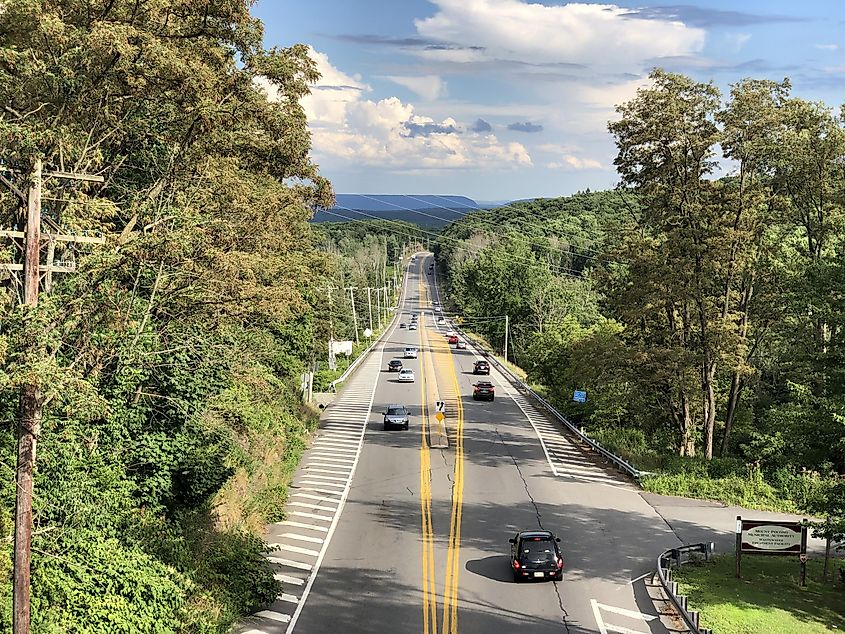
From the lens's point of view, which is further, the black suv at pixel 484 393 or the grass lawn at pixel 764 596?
the black suv at pixel 484 393

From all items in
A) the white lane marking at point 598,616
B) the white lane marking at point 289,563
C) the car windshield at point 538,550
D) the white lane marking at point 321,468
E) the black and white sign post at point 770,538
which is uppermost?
the black and white sign post at point 770,538

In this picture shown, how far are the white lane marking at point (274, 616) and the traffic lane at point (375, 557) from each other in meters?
0.42

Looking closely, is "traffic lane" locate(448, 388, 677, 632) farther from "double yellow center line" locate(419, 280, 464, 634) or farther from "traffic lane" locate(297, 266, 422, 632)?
"traffic lane" locate(297, 266, 422, 632)

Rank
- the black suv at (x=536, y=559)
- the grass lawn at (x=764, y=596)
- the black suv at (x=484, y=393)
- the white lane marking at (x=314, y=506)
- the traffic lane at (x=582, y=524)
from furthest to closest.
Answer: the black suv at (x=484, y=393)
the white lane marking at (x=314, y=506)
the black suv at (x=536, y=559)
the traffic lane at (x=582, y=524)
the grass lawn at (x=764, y=596)

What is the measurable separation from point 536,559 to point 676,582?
3663mm

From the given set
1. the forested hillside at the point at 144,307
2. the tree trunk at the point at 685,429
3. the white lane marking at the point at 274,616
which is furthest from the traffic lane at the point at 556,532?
the tree trunk at the point at 685,429

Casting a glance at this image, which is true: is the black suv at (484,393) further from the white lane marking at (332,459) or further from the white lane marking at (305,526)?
the white lane marking at (305,526)

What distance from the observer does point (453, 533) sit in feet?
80.8

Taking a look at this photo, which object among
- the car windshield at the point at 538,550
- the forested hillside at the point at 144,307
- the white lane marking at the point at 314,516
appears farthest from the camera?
the white lane marking at the point at 314,516

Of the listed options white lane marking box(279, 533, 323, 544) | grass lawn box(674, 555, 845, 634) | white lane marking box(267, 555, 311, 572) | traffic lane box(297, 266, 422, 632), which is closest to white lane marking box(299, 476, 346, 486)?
traffic lane box(297, 266, 422, 632)

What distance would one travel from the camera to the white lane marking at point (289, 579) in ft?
67.8

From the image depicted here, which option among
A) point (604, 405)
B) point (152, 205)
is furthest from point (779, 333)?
point (152, 205)

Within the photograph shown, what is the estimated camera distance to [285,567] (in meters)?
21.9

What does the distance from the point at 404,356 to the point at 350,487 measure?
51807 millimetres
